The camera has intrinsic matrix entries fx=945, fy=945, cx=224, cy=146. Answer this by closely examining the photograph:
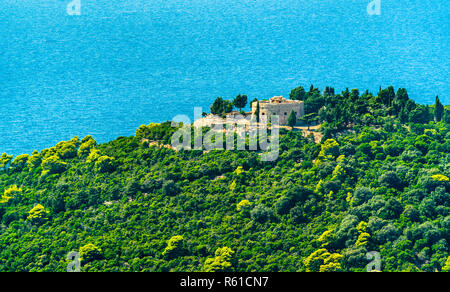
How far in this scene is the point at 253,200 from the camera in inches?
3593

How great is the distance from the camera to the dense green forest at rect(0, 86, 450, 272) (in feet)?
274

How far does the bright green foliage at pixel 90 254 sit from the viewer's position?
285 feet

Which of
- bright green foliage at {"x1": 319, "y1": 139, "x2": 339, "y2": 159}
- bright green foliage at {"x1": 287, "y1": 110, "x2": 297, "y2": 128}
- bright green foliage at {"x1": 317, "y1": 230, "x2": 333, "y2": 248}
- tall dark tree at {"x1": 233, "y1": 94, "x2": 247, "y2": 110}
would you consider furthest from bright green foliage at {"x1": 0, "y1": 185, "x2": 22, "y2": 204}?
bright green foliage at {"x1": 317, "y1": 230, "x2": 333, "y2": 248}

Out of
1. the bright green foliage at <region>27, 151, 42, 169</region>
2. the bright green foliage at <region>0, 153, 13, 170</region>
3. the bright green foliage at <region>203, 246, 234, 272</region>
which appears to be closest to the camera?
the bright green foliage at <region>203, 246, 234, 272</region>

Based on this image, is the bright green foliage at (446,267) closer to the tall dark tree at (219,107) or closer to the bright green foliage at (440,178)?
the bright green foliage at (440,178)

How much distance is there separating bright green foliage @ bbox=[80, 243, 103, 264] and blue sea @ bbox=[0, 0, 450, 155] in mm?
40239

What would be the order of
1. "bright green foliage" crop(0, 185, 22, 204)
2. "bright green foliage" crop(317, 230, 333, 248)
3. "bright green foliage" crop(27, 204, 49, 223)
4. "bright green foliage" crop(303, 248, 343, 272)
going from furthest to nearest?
1. "bright green foliage" crop(0, 185, 22, 204)
2. "bright green foliage" crop(27, 204, 49, 223)
3. "bright green foliage" crop(317, 230, 333, 248)
4. "bright green foliage" crop(303, 248, 343, 272)

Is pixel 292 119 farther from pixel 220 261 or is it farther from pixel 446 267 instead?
pixel 446 267

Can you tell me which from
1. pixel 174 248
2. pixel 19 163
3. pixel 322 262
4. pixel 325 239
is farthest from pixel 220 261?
pixel 19 163

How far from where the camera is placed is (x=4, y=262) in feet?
299

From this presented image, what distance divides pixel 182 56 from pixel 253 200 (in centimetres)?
7486

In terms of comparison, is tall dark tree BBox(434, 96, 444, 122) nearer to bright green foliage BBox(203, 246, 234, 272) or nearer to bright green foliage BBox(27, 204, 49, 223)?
bright green foliage BBox(203, 246, 234, 272)

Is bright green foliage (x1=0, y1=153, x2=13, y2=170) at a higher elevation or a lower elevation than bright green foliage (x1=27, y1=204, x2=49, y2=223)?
higher

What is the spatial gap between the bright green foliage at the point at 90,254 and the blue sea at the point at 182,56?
40.2m
